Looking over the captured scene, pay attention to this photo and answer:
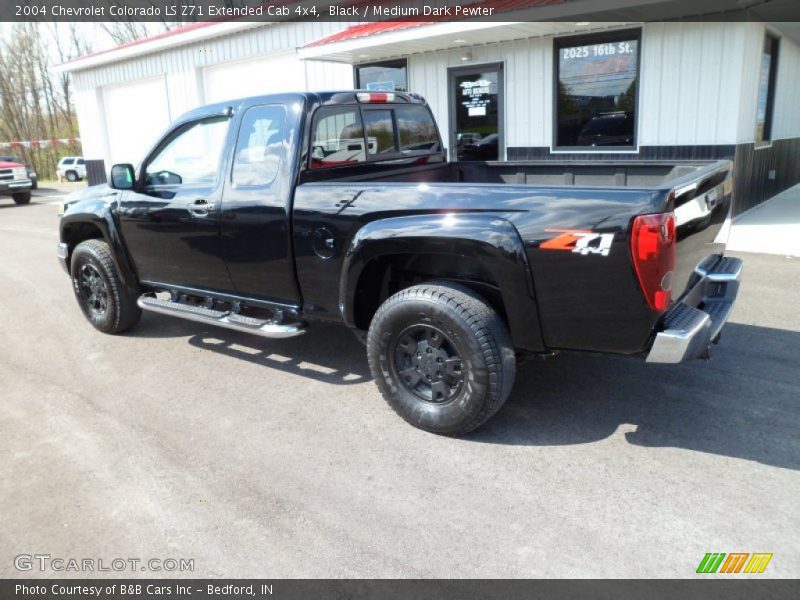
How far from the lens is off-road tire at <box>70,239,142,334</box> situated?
5.63 meters

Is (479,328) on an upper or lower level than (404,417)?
upper

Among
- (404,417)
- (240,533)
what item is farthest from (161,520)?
(404,417)

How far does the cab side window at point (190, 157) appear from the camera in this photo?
4848mm

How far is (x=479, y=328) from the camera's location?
3494 mm

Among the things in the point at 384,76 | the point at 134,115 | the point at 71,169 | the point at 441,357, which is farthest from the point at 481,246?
the point at 71,169

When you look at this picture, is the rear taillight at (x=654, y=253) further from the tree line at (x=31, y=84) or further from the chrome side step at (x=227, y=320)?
the tree line at (x=31, y=84)

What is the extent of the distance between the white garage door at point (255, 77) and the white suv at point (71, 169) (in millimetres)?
18074

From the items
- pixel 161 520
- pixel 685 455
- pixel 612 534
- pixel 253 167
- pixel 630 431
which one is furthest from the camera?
pixel 253 167

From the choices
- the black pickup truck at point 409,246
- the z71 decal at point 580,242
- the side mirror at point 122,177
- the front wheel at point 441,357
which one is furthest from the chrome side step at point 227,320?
the z71 decal at point 580,242

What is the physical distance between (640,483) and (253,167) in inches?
121

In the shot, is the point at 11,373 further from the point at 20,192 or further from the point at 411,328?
the point at 20,192

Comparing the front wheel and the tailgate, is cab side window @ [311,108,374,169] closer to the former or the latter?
the front wheel

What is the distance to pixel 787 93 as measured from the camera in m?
13.0

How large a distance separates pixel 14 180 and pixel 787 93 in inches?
801
